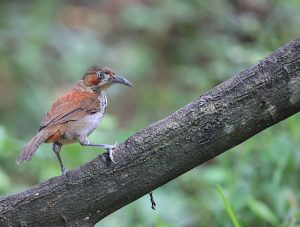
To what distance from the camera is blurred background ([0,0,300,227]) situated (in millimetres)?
5445

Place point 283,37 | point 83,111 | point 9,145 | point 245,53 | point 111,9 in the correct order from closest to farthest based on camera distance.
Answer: point 83,111 → point 9,145 → point 245,53 → point 283,37 → point 111,9

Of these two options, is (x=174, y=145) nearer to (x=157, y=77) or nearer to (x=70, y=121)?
(x=70, y=121)

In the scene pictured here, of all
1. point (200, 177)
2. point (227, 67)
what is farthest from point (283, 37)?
point (200, 177)

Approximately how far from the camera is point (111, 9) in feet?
36.9

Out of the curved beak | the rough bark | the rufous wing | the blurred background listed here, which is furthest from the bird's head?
the rough bark

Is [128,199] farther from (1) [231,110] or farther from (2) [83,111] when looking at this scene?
(2) [83,111]

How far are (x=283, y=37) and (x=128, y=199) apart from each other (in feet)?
16.9

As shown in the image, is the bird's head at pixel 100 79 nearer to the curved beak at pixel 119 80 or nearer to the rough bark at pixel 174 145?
the curved beak at pixel 119 80

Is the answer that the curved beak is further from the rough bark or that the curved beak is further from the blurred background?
the rough bark

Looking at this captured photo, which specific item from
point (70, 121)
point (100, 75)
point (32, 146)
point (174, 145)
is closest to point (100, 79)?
point (100, 75)

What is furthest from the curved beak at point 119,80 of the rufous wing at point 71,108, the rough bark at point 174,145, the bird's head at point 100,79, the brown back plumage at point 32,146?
the rough bark at point 174,145

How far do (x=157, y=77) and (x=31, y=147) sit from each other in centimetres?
619

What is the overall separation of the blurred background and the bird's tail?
787mm

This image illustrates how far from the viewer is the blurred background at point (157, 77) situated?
17.9 feet
